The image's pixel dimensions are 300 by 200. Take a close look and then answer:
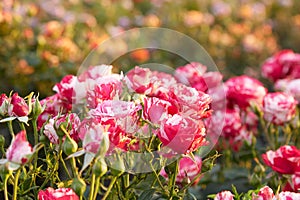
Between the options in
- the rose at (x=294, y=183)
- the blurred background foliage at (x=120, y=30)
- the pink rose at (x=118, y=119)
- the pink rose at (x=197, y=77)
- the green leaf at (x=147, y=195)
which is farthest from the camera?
the blurred background foliage at (x=120, y=30)

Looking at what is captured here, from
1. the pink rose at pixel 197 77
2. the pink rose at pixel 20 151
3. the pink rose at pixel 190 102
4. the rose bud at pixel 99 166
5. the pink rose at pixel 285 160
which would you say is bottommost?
the pink rose at pixel 285 160

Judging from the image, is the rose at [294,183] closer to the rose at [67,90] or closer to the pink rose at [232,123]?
the pink rose at [232,123]

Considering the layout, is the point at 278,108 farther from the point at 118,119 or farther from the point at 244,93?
the point at 118,119

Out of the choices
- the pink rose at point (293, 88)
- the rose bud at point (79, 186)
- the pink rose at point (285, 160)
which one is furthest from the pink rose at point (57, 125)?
the pink rose at point (293, 88)

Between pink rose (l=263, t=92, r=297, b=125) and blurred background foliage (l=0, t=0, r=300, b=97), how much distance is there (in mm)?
1164

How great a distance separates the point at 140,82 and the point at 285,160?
42cm

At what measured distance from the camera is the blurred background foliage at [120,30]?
9.18 ft

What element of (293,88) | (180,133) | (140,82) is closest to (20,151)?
(180,133)

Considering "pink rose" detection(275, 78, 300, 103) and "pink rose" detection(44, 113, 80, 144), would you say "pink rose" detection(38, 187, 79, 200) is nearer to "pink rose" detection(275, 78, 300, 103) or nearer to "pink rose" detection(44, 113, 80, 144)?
"pink rose" detection(44, 113, 80, 144)

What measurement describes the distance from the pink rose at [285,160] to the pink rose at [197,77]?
42 centimetres

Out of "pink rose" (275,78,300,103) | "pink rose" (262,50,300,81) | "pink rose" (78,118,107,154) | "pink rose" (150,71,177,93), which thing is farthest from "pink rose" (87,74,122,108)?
"pink rose" (262,50,300,81)

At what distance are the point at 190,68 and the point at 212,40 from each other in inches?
88.3

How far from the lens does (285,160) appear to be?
152 centimetres

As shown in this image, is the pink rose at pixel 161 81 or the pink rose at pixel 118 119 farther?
the pink rose at pixel 161 81
